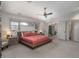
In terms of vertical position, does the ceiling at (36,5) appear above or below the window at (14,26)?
above

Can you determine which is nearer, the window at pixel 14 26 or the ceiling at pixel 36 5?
Answer: the ceiling at pixel 36 5

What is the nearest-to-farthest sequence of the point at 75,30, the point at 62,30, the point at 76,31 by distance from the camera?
the point at 76,31, the point at 75,30, the point at 62,30

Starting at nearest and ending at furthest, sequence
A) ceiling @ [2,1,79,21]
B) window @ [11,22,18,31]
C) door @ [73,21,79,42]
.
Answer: ceiling @ [2,1,79,21], window @ [11,22,18,31], door @ [73,21,79,42]

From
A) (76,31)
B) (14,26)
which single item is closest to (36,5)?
(14,26)

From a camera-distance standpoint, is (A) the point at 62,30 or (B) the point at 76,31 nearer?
(B) the point at 76,31

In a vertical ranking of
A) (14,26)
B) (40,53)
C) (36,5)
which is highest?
(36,5)

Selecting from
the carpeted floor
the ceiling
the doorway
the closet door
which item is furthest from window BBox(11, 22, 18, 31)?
the doorway

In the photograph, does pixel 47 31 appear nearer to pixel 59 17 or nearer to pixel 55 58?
pixel 59 17

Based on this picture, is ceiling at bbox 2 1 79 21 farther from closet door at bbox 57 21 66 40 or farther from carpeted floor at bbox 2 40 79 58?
carpeted floor at bbox 2 40 79 58

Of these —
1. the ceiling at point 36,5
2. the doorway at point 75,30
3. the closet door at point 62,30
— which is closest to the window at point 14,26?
the ceiling at point 36,5

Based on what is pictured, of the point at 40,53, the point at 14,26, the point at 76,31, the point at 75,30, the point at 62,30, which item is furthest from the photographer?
the point at 62,30

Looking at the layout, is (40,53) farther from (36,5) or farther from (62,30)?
(62,30)

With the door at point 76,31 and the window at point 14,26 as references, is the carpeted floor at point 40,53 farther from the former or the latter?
the door at point 76,31

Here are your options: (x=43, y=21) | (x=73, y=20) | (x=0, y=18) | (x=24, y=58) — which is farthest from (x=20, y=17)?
(x=73, y=20)
